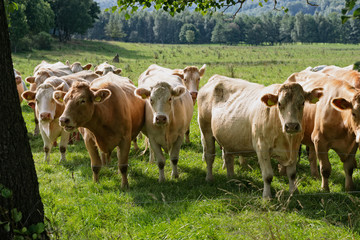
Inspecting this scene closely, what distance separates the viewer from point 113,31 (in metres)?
96.8

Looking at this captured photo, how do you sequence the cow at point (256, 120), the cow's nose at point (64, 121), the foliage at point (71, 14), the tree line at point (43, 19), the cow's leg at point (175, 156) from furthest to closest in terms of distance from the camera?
the foliage at point (71, 14) < the tree line at point (43, 19) < the cow's leg at point (175, 156) < the cow's nose at point (64, 121) < the cow at point (256, 120)

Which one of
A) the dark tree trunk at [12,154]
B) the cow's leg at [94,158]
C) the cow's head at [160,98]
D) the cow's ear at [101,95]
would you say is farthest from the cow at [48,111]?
the dark tree trunk at [12,154]

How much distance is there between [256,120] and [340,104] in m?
1.27

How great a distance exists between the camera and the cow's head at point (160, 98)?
21.9 ft

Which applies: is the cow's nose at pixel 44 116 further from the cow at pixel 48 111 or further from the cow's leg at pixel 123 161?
the cow's leg at pixel 123 161

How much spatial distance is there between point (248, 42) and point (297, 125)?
126 meters

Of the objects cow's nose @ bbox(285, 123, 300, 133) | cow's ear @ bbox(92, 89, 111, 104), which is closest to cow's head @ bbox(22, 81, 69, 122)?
cow's ear @ bbox(92, 89, 111, 104)

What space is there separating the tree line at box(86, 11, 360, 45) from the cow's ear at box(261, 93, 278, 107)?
110866mm

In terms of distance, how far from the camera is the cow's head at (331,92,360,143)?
18.2 ft

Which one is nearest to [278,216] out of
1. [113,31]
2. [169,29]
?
[113,31]

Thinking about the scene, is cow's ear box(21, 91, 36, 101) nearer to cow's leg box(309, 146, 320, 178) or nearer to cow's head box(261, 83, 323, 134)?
cow's head box(261, 83, 323, 134)

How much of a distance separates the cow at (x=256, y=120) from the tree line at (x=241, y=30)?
4290 inches

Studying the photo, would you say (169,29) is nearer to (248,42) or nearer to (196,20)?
(196,20)

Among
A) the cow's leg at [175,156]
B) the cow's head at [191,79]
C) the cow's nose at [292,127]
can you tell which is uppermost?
the cow's nose at [292,127]
